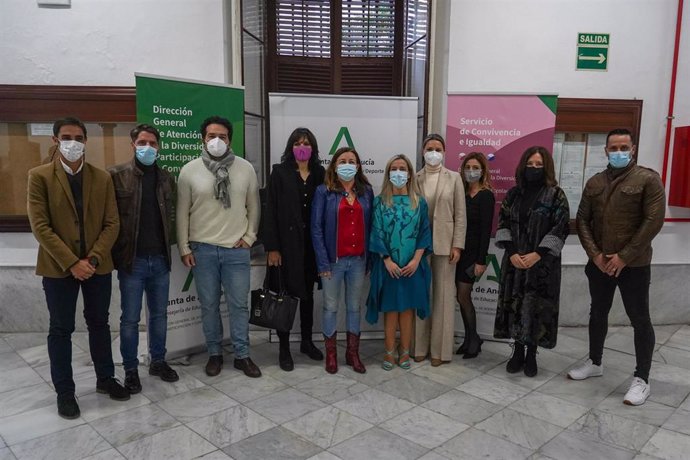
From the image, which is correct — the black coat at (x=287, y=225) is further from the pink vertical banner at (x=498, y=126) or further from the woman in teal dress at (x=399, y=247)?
the pink vertical banner at (x=498, y=126)

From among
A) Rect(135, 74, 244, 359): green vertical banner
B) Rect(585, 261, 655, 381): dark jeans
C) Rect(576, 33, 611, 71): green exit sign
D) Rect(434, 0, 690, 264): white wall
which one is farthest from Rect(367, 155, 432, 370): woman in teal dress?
Rect(576, 33, 611, 71): green exit sign

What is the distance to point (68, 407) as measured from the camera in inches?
110

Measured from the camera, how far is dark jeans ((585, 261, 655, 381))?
3.02 meters

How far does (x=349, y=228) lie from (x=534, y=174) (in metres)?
1.24

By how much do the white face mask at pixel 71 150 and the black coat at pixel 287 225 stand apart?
3.75ft

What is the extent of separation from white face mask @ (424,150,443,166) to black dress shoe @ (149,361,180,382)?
2.24m

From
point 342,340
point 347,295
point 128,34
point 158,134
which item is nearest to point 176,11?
point 128,34

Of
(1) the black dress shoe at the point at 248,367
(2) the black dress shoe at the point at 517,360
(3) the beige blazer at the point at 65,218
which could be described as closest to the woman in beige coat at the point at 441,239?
(2) the black dress shoe at the point at 517,360

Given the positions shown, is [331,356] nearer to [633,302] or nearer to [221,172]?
[221,172]

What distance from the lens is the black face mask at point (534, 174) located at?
3.20m

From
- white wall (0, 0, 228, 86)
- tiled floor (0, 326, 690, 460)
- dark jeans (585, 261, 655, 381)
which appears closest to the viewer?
tiled floor (0, 326, 690, 460)

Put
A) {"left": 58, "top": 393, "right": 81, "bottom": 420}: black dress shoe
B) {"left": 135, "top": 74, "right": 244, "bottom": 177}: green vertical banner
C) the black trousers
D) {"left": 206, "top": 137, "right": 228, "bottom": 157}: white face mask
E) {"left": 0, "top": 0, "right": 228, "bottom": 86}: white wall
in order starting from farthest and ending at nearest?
1. {"left": 0, "top": 0, "right": 228, "bottom": 86}: white wall
2. the black trousers
3. {"left": 135, "top": 74, "right": 244, "bottom": 177}: green vertical banner
4. {"left": 206, "top": 137, "right": 228, "bottom": 157}: white face mask
5. {"left": 58, "top": 393, "right": 81, "bottom": 420}: black dress shoe

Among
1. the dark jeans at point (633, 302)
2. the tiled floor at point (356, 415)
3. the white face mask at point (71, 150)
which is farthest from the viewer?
the dark jeans at point (633, 302)

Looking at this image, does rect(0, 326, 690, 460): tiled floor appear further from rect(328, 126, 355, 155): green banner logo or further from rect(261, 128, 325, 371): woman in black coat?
rect(328, 126, 355, 155): green banner logo
